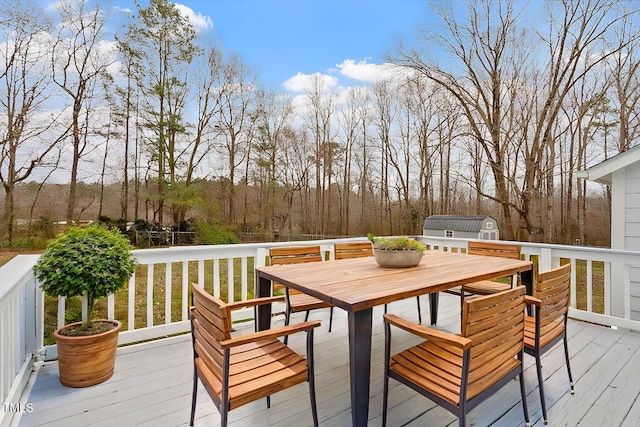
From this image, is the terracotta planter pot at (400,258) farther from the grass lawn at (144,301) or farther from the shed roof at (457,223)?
the shed roof at (457,223)

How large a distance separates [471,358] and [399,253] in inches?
44.1

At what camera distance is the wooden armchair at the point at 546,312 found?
68.8 inches

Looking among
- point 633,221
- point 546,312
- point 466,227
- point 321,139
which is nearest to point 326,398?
point 546,312

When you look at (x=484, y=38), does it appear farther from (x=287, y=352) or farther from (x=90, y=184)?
(x=90, y=184)

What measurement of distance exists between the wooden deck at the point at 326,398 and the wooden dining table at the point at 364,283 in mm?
476

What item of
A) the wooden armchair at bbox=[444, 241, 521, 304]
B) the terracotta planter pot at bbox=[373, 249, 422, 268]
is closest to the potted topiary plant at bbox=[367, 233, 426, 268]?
the terracotta planter pot at bbox=[373, 249, 422, 268]

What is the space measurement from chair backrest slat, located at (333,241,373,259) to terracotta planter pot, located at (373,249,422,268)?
2.90 ft

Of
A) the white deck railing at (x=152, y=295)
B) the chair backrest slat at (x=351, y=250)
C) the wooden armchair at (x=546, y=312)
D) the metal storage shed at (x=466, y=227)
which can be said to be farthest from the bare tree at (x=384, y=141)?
the wooden armchair at (x=546, y=312)

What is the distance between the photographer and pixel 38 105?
7.46 metres

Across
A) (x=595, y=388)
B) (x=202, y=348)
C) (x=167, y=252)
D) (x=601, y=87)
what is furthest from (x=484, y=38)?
(x=202, y=348)

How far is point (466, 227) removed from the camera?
9.55m

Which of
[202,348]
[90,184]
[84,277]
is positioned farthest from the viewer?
[90,184]

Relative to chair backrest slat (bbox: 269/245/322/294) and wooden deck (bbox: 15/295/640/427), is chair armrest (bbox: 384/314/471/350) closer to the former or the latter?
wooden deck (bbox: 15/295/640/427)

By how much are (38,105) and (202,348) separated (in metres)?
9.11
